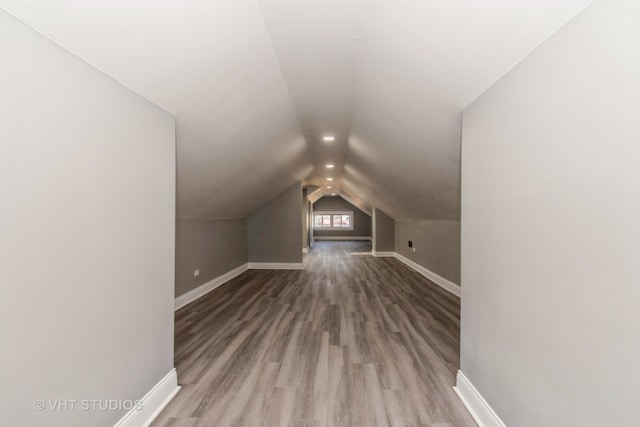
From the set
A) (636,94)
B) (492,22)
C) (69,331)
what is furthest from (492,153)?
(69,331)

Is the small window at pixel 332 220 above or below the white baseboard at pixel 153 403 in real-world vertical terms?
above

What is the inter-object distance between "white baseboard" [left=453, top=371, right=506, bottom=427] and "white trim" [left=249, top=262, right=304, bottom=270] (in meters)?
5.09

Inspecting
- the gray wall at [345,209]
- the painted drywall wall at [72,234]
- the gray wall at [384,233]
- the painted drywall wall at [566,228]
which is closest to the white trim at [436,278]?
the gray wall at [384,233]

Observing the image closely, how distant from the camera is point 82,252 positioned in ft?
4.47

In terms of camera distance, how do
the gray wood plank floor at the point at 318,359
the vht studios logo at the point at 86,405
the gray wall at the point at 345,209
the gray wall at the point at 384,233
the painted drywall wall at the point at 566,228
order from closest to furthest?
1. the painted drywall wall at the point at 566,228
2. the vht studios logo at the point at 86,405
3. the gray wood plank floor at the point at 318,359
4. the gray wall at the point at 384,233
5. the gray wall at the point at 345,209

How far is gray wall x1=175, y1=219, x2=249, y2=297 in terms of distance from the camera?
4.13m

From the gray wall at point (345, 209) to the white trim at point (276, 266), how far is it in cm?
847

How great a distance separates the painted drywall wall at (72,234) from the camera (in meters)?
1.07

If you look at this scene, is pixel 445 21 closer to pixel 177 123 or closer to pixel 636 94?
pixel 636 94

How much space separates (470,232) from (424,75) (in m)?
1.09

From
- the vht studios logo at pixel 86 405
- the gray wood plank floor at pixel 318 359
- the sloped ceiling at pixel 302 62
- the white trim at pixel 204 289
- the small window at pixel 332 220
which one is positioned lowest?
the gray wood plank floor at pixel 318 359

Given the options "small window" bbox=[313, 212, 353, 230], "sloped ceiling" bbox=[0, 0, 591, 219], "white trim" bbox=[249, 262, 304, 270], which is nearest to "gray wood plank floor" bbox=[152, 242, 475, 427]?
"sloped ceiling" bbox=[0, 0, 591, 219]

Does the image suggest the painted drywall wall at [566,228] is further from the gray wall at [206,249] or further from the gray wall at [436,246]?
the gray wall at [206,249]

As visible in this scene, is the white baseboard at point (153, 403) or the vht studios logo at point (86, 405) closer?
the vht studios logo at point (86, 405)
